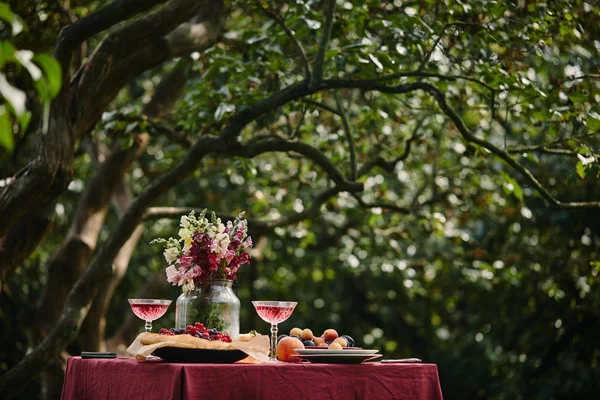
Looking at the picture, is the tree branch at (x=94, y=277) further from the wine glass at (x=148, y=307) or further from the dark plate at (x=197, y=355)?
the dark plate at (x=197, y=355)

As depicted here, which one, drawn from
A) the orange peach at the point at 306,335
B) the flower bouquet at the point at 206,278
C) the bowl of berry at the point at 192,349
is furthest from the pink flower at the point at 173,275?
the orange peach at the point at 306,335

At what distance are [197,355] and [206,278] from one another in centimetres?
41

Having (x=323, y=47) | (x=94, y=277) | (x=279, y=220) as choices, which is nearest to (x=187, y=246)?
(x=323, y=47)

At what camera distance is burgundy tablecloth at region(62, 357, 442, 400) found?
2.65 meters

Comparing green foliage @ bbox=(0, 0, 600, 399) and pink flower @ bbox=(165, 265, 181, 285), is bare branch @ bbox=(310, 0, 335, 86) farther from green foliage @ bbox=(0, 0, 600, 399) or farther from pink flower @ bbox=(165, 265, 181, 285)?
pink flower @ bbox=(165, 265, 181, 285)

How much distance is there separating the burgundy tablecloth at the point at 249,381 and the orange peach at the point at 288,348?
244 millimetres

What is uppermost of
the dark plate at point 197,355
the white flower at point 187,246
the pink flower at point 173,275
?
the white flower at point 187,246

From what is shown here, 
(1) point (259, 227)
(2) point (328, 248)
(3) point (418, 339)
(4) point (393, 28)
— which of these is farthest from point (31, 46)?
(3) point (418, 339)

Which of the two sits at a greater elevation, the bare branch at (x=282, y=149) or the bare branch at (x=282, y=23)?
the bare branch at (x=282, y=23)

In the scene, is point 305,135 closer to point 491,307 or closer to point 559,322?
point 559,322

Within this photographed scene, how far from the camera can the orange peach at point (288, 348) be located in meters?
3.09

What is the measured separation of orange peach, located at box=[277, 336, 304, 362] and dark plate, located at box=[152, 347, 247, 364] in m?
0.25

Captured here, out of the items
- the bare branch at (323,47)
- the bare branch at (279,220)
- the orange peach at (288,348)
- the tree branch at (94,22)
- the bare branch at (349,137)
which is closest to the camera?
the orange peach at (288,348)

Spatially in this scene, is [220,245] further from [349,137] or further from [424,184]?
[424,184]
